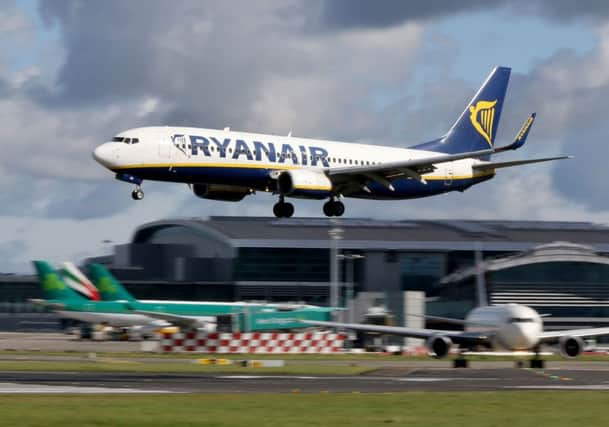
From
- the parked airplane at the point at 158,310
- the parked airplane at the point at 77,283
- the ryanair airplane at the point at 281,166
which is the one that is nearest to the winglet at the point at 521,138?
the ryanair airplane at the point at 281,166

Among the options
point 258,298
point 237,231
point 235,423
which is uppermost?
point 237,231

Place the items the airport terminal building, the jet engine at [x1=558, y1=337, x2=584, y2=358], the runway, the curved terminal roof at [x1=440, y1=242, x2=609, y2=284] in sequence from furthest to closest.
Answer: the curved terminal roof at [x1=440, y1=242, x2=609, y2=284], the airport terminal building, the jet engine at [x1=558, y1=337, x2=584, y2=358], the runway

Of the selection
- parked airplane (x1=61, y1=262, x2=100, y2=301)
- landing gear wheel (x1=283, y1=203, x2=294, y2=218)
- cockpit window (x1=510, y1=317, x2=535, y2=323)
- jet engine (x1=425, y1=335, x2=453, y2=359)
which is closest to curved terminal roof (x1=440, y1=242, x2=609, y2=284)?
parked airplane (x1=61, y1=262, x2=100, y2=301)

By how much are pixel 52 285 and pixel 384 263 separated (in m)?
45.6

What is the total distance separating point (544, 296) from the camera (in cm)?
11756

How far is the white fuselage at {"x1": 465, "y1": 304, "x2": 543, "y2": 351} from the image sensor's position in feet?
201

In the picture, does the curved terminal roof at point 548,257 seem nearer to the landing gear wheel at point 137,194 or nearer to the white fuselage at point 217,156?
the white fuselage at point 217,156

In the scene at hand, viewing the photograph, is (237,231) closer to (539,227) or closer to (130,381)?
(539,227)

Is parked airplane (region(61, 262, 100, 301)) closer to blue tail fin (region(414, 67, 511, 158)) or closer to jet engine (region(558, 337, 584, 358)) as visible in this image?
blue tail fin (region(414, 67, 511, 158))

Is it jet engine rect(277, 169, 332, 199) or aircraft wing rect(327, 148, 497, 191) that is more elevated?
aircraft wing rect(327, 148, 497, 191)

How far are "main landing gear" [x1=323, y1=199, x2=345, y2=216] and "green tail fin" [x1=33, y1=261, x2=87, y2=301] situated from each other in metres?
39.9

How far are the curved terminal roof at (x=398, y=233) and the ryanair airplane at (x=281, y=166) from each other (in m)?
62.0

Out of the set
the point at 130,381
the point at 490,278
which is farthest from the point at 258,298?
the point at 130,381

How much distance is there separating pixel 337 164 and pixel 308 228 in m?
74.4
